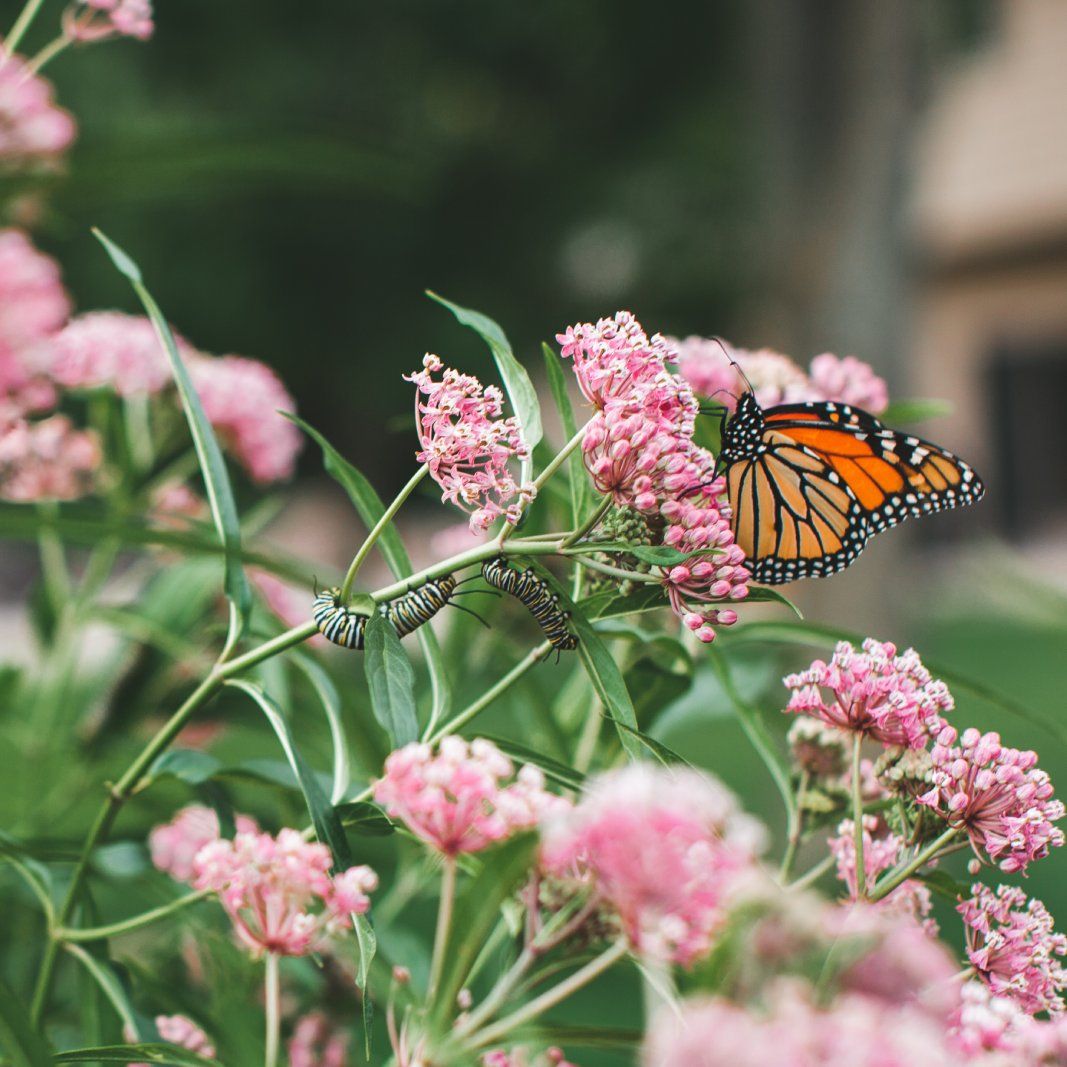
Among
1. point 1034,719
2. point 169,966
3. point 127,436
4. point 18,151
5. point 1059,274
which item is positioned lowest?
point 169,966

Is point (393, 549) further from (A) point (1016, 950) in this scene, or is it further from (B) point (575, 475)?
(A) point (1016, 950)

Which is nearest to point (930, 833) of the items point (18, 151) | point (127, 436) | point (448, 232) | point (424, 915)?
point (127, 436)

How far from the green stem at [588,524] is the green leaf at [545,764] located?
11 cm

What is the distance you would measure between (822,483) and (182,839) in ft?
2.25

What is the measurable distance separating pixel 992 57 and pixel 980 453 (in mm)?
3521

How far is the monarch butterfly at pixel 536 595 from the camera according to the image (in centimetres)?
66

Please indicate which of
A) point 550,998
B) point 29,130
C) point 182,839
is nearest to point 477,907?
point 550,998

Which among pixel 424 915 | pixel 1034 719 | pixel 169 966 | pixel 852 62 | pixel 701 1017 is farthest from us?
pixel 852 62

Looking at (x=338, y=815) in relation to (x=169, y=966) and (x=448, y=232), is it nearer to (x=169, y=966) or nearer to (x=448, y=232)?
(x=169, y=966)

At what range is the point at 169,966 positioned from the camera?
1225 millimetres

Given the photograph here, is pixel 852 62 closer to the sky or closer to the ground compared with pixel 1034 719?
closer to the sky

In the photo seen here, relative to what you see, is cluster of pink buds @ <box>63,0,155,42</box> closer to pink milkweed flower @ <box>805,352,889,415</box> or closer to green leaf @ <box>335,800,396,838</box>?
pink milkweed flower @ <box>805,352,889,415</box>

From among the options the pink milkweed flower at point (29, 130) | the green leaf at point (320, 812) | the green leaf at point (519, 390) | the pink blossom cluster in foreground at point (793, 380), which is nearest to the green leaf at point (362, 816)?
the green leaf at point (320, 812)

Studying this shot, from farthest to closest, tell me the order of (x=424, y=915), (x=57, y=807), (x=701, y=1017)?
(x=424, y=915), (x=57, y=807), (x=701, y=1017)
